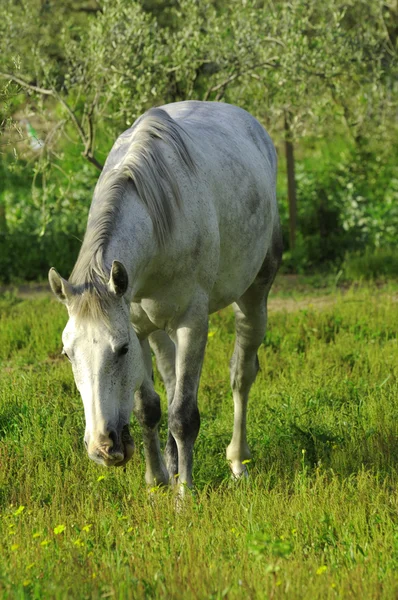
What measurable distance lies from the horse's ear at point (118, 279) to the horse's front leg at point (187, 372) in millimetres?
919

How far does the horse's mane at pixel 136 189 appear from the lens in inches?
143

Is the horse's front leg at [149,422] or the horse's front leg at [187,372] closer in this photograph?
the horse's front leg at [187,372]

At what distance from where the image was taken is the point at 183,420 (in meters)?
4.52

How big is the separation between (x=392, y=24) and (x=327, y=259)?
12.2ft

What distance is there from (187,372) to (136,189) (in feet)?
3.44

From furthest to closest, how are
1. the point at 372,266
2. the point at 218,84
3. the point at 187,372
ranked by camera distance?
the point at 372,266 < the point at 218,84 < the point at 187,372

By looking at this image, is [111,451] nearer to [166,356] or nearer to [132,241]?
[132,241]

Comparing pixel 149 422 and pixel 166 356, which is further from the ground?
pixel 166 356

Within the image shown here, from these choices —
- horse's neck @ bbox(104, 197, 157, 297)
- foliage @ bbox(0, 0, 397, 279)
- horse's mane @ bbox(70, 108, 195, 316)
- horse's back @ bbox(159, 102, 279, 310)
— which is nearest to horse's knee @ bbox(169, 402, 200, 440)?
horse's back @ bbox(159, 102, 279, 310)

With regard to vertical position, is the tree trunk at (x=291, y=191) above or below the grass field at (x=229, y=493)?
below

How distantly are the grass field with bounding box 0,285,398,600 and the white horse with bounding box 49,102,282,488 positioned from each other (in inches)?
13.5

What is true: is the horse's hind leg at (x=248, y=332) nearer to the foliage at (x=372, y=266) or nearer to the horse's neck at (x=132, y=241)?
the horse's neck at (x=132, y=241)

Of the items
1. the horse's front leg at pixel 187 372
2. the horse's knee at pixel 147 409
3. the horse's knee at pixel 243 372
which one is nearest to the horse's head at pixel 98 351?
the horse's front leg at pixel 187 372

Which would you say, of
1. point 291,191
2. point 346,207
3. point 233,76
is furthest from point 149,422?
point 346,207
